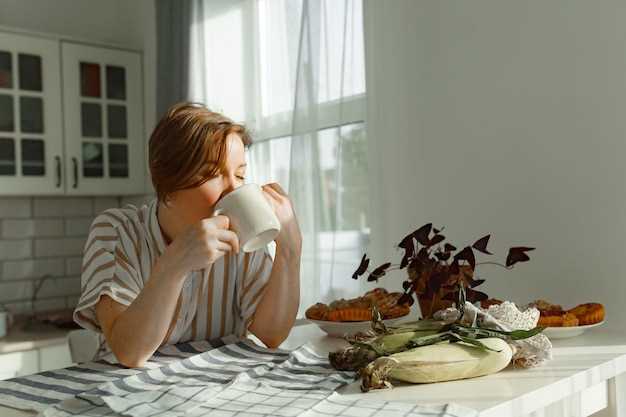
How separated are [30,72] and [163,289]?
223 cm

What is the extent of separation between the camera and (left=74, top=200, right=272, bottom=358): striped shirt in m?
1.31

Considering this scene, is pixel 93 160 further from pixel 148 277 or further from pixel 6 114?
pixel 148 277

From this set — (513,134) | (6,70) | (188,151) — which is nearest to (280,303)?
(188,151)

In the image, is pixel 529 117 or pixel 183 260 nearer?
pixel 183 260

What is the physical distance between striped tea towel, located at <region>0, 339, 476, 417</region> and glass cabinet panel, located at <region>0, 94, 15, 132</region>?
2.05 metres

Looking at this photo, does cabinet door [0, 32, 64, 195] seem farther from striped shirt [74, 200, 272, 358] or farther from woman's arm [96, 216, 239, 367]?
woman's arm [96, 216, 239, 367]

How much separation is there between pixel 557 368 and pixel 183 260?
0.62 m

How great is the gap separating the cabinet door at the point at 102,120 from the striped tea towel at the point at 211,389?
2.12 meters

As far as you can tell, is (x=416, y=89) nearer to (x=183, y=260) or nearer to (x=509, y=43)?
(x=509, y=43)

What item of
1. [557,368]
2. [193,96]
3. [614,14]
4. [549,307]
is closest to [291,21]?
[193,96]

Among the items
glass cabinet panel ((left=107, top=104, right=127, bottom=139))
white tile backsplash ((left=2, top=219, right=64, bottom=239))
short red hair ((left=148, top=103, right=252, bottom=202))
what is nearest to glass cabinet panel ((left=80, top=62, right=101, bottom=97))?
glass cabinet panel ((left=107, top=104, right=127, bottom=139))

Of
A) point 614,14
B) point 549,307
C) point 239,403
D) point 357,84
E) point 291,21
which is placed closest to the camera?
point 239,403

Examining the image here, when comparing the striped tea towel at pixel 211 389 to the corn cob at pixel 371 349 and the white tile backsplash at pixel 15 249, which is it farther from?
the white tile backsplash at pixel 15 249

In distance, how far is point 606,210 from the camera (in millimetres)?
1527
